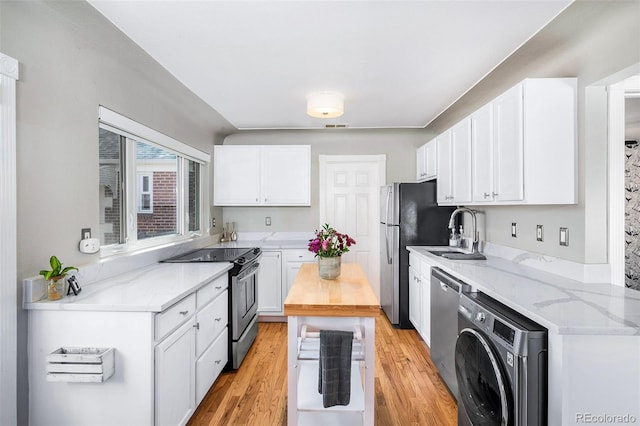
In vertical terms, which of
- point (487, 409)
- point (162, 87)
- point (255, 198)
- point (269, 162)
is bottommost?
Result: point (487, 409)

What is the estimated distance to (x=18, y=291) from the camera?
1.62 meters

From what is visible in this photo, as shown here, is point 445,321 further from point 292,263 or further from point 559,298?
point 292,263

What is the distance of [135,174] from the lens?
2.80 metres

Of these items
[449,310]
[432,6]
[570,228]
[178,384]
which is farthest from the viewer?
[449,310]

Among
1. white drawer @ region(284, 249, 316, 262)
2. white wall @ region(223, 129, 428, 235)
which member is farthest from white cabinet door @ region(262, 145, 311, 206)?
white drawer @ region(284, 249, 316, 262)

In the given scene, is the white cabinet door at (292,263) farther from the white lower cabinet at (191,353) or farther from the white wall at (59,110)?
the white wall at (59,110)

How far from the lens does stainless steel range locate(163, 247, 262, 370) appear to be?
9.39 feet

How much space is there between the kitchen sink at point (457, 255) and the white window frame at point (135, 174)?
2665mm

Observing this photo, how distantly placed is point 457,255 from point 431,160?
1.27 m

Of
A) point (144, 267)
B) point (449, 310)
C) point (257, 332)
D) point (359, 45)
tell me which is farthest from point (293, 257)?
point (359, 45)

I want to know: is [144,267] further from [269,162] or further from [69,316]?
[269,162]

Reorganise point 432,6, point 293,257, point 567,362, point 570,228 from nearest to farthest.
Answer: point 567,362
point 432,6
point 570,228
point 293,257

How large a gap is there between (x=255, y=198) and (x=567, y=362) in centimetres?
369

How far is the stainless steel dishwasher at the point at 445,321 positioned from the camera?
2320mm
